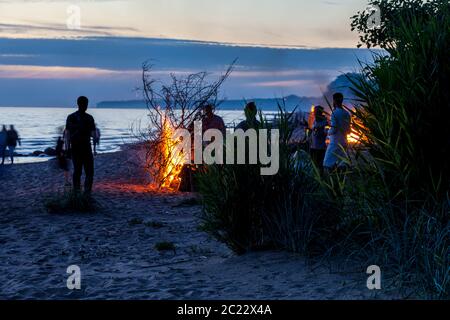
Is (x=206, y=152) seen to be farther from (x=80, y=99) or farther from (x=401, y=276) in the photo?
(x=80, y=99)

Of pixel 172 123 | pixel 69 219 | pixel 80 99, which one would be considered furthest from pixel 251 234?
pixel 172 123

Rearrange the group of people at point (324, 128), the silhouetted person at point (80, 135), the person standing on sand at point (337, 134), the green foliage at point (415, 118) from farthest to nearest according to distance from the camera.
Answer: the silhouetted person at point (80, 135), the person standing on sand at point (337, 134), the group of people at point (324, 128), the green foliage at point (415, 118)

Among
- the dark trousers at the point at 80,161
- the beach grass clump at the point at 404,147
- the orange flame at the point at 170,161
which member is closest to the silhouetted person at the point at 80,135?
the dark trousers at the point at 80,161

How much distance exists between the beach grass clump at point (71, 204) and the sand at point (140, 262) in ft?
0.62

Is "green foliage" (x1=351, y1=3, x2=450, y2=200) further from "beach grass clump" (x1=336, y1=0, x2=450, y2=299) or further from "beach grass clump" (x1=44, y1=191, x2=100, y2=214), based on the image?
"beach grass clump" (x1=44, y1=191, x2=100, y2=214)

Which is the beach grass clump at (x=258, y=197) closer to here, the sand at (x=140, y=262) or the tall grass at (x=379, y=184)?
the tall grass at (x=379, y=184)

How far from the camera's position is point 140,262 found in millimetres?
8070

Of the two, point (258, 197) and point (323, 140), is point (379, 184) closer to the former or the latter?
point (258, 197)

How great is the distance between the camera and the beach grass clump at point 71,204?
11828 mm

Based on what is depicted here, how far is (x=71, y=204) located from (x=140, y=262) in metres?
4.17

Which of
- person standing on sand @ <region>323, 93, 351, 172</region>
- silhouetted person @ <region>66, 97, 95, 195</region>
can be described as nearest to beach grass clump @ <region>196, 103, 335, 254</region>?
person standing on sand @ <region>323, 93, 351, 172</region>

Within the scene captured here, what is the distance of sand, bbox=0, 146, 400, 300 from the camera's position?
6.27 m

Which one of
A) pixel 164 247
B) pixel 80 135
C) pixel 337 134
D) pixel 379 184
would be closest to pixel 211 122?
pixel 80 135

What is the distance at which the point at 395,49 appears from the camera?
7.28 meters
